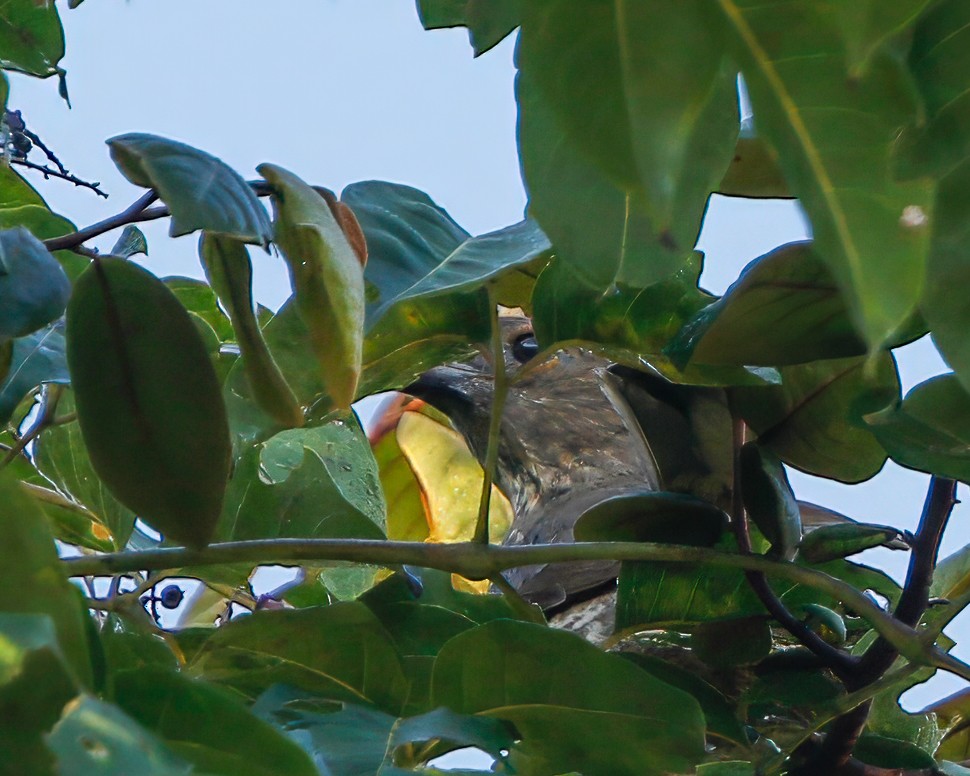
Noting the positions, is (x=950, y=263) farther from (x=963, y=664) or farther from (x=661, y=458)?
(x=661, y=458)

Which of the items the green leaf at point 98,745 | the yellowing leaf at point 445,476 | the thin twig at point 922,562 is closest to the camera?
the green leaf at point 98,745

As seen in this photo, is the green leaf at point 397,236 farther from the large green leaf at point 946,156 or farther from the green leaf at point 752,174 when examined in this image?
the large green leaf at point 946,156

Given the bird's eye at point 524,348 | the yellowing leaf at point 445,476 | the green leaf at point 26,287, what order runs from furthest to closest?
the yellowing leaf at point 445,476, the bird's eye at point 524,348, the green leaf at point 26,287

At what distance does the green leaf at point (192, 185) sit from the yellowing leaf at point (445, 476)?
1.11 m

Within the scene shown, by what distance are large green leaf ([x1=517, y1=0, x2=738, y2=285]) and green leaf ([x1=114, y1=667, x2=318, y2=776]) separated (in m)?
0.15

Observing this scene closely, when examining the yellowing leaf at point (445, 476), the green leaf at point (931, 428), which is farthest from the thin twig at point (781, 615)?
the yellowing leaf at point (445, 476)

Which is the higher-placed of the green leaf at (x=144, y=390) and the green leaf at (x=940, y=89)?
the green leaf at (x=940, y=89)

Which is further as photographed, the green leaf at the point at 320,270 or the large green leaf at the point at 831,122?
the green leaf at the point at 320,270

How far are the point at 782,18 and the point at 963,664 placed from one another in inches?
14.6

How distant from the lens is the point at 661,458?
2.26 feet

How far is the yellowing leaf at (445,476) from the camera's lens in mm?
1559

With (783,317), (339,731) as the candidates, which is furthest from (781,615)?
(339,731)

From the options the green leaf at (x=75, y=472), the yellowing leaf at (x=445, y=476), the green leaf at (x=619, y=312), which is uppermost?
the green leaf at (x=619, y=312)

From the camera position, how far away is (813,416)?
24.4 inches
